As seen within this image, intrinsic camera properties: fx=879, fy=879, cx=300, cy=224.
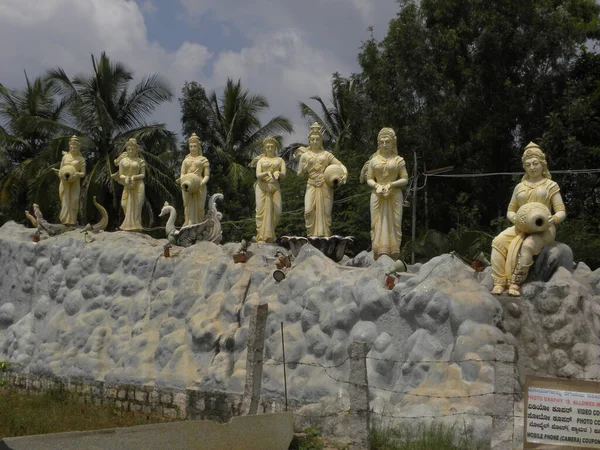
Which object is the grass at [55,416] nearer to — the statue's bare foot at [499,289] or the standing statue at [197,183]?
the standing statue at [197,183]

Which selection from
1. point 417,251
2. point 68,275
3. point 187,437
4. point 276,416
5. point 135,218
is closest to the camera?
point 187,437

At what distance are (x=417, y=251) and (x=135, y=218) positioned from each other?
591cm

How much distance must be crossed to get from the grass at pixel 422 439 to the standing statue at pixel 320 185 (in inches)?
199

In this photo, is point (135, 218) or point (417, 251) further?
point (417, 251)

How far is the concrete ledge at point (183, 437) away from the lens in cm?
708

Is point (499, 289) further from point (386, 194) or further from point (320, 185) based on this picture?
point (320, 185)

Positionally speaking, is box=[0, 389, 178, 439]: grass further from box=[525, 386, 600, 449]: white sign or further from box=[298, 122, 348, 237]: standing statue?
box=[525, 386, 600, 449]: white sign

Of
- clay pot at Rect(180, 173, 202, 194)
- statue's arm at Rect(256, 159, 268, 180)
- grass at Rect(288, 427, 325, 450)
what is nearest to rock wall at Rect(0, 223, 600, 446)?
grass at Rect(288, 427, 325, 450)

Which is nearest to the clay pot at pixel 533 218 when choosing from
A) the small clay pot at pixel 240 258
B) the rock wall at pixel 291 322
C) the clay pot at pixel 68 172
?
the rock wall at pixel 291 322

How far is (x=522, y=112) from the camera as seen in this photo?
20.9 metres

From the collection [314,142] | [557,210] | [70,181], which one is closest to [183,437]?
[557,210]

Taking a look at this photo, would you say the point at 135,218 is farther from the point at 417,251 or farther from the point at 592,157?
the point at 592,157

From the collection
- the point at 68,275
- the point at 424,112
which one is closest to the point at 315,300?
the point at 68,275

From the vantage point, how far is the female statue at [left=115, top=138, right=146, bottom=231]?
15406mm
